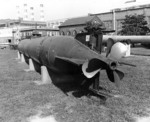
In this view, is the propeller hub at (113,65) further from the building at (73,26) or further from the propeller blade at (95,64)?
the building at (73,26)

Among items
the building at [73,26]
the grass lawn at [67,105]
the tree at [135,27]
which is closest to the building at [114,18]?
the building at [73,26]

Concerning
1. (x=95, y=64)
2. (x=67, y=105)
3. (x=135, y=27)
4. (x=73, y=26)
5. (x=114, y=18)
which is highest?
(x=114, y=18)

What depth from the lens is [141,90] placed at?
6.19 metres

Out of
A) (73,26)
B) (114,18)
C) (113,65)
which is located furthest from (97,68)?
(73,26)

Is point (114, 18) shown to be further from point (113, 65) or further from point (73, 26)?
point (113, 65)

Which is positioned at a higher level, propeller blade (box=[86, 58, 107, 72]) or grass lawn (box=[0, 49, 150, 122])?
propeller blade (box=[86, 58, 107, 72])

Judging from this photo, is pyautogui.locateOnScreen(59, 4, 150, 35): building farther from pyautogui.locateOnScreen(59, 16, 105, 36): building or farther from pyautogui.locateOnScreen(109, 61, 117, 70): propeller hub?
pyautogui.locateOnScreen(109, 61, 117, 70): propeller hub

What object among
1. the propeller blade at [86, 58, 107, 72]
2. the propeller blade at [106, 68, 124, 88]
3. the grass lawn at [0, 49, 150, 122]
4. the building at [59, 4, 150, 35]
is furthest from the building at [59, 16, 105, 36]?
the propeller blade at [86, 58, 107, 72]

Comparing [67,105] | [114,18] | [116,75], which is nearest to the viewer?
[116,75]

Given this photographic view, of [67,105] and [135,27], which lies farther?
[135,27]

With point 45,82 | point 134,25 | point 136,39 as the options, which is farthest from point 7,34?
point 45,82

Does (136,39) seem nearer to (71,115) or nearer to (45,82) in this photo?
(45,82)

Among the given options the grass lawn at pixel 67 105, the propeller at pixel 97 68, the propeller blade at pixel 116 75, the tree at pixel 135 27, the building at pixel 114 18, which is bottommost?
the grass lawn at pixel 67 105

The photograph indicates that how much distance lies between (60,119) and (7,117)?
48.3 inches
